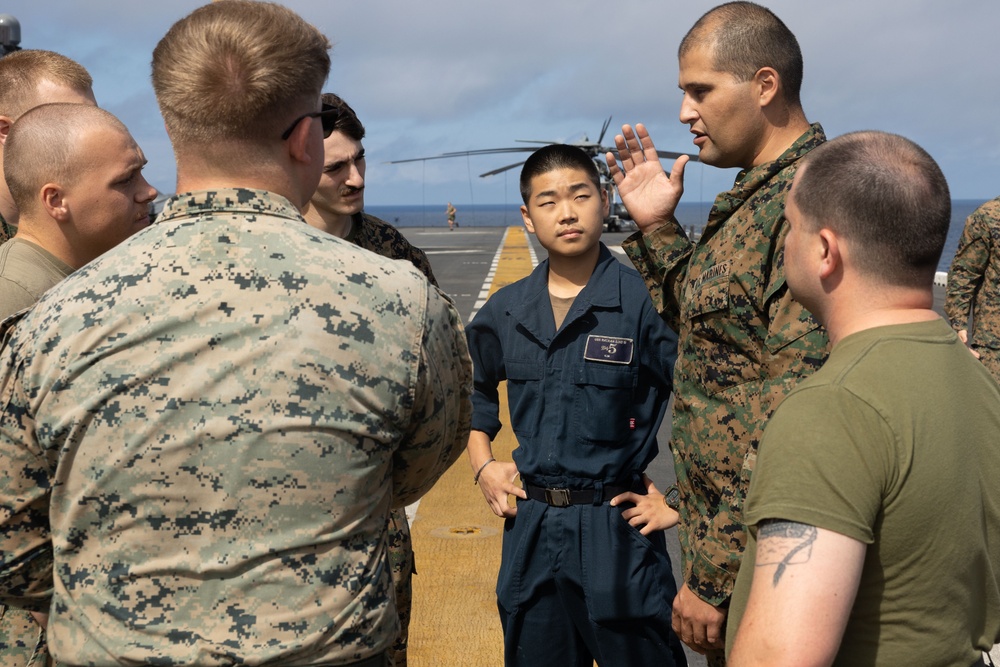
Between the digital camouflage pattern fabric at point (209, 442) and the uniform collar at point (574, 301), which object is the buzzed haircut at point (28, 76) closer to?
the uniform collar at point (574, 301)

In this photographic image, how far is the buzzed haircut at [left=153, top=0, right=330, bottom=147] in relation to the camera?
6.73 ft

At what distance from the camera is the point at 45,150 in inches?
120

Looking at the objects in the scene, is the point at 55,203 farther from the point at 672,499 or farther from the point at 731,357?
the point at 672,499

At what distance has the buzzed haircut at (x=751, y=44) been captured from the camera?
125 inches

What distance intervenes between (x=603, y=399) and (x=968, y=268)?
444cm

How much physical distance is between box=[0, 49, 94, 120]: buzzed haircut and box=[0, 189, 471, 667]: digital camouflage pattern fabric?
2479mm

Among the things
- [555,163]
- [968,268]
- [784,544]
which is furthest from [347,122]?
[968,268]

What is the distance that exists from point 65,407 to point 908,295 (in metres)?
1.60

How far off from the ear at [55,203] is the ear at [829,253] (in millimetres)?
2151

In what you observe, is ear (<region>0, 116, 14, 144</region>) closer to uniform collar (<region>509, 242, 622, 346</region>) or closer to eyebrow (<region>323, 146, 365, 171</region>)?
eyebrow (<region>323, 146, 365, 171</region>)

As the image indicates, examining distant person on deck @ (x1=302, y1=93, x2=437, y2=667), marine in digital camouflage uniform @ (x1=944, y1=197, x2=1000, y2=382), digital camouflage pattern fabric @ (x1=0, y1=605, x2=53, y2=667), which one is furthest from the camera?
marine in digital camouflage uniform @ (x1=944, y1=197, x2=1000, y2=382)

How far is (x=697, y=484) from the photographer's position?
311 centimetres

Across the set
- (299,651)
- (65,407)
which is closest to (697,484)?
(299,651)

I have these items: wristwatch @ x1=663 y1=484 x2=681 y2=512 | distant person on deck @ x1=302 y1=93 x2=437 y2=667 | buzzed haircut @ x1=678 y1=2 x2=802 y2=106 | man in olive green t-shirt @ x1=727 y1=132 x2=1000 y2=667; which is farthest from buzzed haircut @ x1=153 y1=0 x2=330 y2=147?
wristwatch @ x1=663 y1=484 x2=681 y2=512
